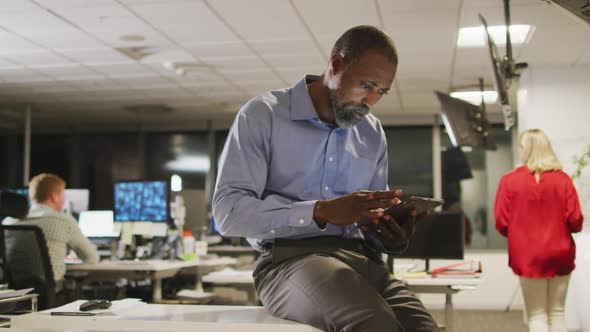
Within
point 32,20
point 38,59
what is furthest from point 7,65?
point 32,20

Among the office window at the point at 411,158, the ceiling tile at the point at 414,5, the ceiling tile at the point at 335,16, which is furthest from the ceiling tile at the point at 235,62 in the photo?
the office window at the point at 411,158

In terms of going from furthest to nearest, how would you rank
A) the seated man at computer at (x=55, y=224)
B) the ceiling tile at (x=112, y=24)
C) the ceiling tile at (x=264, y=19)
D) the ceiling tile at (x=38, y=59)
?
the ceiling tile at (x=38, y=59)
the ceiling tile at (x=112, y=24)
the ceiling tile at (x=264, y=19)
the seated man at computer at (x=55, y=224)

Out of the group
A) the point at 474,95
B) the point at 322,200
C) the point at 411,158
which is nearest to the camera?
the point at 322,200

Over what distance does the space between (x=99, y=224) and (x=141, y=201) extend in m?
0.54

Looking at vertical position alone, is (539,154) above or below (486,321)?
above

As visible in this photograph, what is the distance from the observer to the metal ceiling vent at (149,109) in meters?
9.70

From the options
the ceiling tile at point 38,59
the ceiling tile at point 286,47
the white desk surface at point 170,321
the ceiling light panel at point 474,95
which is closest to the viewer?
the white desk surface at point 170,321

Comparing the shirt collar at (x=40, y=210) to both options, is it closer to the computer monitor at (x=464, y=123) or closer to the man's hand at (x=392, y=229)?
the man's hand at (x=392, y=229)

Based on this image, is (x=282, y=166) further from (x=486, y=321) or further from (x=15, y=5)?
(x=486, y=321)

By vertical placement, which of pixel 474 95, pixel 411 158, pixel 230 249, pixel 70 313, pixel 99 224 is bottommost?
pixel 230 249

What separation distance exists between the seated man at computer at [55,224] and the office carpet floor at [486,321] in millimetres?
3614

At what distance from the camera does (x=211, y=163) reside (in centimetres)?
1110

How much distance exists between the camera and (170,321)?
5.44 feet

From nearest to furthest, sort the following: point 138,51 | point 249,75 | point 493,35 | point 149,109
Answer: point 493,35 < point 138,51 < point 249,75 < point 149,109
